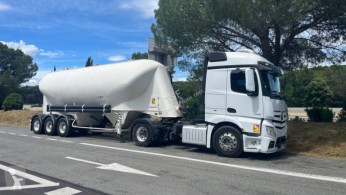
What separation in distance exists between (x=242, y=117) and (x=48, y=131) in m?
10.3

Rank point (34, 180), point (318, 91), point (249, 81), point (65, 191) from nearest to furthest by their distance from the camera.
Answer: point (65, 191)
point (34, 180)
point (249, 81)
point (318, 91)

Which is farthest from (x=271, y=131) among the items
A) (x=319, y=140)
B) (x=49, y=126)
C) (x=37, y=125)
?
(x=37, y=125)

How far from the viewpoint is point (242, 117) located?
334 inches

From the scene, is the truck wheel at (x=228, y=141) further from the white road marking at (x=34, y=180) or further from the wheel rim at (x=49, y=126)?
the wheel rim at (x=49, y=126)

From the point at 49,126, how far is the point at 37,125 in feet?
3.70

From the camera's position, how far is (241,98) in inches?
334

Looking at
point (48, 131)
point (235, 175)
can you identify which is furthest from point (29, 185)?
point (48, 131)

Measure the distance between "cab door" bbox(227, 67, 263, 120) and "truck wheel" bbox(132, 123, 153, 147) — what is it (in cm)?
320

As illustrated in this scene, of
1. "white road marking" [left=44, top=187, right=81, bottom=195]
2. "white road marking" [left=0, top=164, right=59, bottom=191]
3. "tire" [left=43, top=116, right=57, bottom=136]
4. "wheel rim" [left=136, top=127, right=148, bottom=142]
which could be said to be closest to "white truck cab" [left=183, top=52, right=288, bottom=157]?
"wheel rim" [left=136, top=127, right=148, bottom=142]

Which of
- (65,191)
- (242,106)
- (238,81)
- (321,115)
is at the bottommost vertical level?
(65,191)

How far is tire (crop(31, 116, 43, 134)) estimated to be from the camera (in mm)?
15016

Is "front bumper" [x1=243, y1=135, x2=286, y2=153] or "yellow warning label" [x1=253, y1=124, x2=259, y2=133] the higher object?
"yellow warning label" [x1=253, y1=124, x2=259, y2=133]

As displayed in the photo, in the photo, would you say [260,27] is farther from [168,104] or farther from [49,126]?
[49,126]

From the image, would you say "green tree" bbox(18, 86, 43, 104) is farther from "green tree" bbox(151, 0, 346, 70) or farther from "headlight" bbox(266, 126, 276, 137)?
"headlight" bbox(266, 126, 276, 137)
